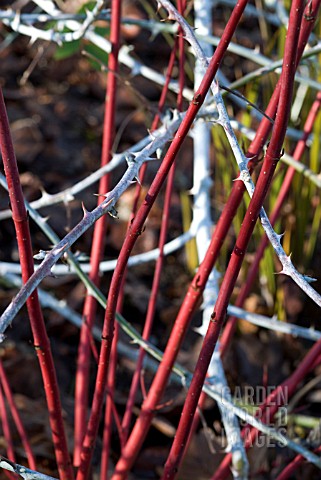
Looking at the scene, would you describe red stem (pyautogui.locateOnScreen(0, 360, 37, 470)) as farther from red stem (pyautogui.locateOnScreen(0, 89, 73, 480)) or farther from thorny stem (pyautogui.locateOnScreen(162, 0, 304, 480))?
thorny stem (pyautogui.locateOnScreen(162, 0, 304, 480))

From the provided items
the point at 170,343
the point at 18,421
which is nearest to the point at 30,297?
the point at 170,343

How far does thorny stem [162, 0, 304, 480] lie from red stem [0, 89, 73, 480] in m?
0.14

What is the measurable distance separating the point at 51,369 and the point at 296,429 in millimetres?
657

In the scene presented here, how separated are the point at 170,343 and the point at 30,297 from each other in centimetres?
16

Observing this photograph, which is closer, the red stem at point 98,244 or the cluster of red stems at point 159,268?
the cluster of red stems at point 159,268

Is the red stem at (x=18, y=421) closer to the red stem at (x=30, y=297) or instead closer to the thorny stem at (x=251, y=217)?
the red stem at (x=30, y=297)

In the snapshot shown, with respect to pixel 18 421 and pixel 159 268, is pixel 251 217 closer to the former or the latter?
pixel 159 268

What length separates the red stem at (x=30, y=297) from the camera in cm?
59

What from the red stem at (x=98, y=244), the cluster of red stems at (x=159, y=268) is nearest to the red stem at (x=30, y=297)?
the cluster of red stems at (x=159, y=268)

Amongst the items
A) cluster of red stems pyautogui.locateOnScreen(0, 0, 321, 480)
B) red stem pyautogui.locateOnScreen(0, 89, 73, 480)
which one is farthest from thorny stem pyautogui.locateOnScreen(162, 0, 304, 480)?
red stem pyautogui.locateOnScreen(0, 89, 73, 480)

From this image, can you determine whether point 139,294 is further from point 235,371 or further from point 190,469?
point 190,469

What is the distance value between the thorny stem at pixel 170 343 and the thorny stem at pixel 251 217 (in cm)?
6

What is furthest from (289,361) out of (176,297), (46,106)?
(46,106)

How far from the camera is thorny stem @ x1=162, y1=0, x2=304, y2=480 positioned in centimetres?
53
